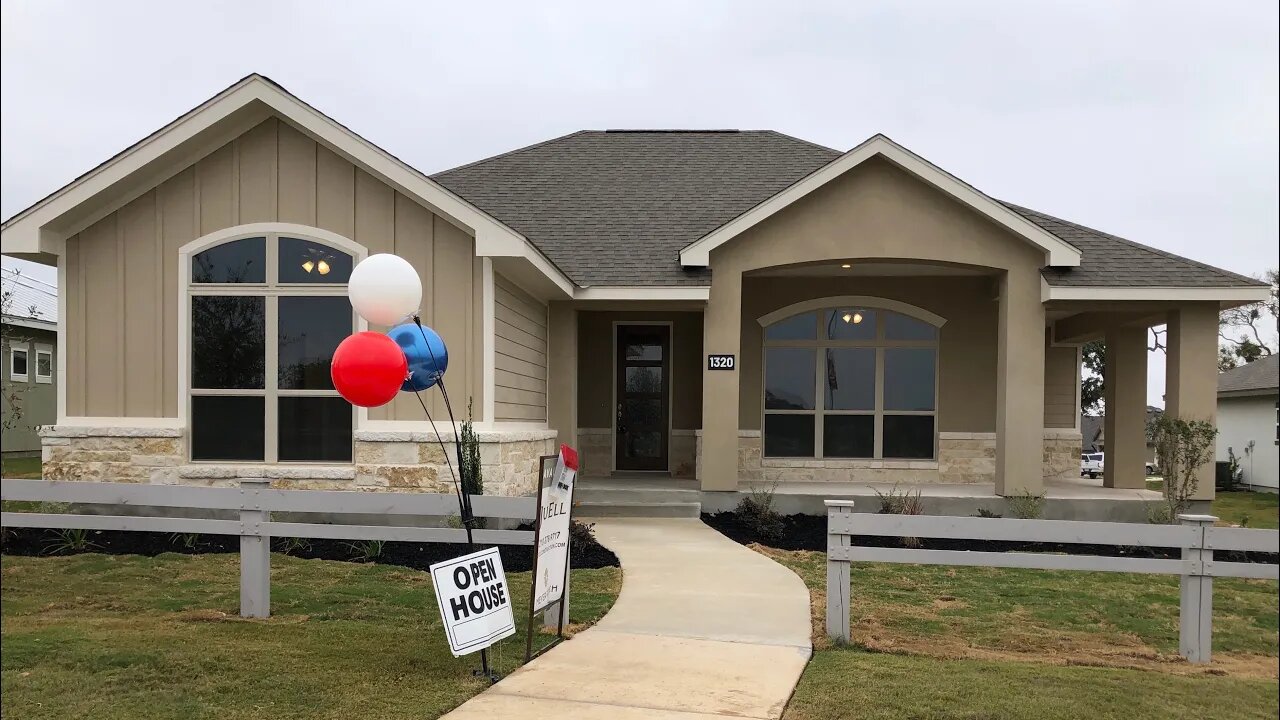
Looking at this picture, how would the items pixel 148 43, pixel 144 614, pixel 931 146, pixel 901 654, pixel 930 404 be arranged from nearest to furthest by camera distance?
pixel 148 43 → pixel 901 654 → pixel 144 614 → pixel 930 404 → pixel 931 146

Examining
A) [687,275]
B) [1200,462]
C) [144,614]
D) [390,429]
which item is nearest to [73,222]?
[390,429]

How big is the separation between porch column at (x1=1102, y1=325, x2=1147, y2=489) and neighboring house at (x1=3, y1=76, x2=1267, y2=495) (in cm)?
4

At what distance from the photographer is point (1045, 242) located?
37.7 ft

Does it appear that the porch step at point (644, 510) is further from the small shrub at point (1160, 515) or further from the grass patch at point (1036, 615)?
the small shrub at point (1160, 515)

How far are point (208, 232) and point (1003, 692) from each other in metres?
8.71

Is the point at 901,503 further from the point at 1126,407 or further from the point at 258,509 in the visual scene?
the point at 258,509

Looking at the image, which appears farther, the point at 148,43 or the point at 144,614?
the point at 144,614

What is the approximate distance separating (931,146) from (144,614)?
18491 millimetres

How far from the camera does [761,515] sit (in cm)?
1102

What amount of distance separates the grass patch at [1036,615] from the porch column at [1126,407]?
18.1 feet

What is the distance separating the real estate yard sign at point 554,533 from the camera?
17.9ft

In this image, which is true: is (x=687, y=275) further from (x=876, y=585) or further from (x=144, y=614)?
(x=144, y=614)

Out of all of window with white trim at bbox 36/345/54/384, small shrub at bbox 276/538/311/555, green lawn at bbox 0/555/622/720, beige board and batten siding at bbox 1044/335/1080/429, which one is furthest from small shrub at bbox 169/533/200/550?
beige board and batten siding at bbox 1044/335/1080/429

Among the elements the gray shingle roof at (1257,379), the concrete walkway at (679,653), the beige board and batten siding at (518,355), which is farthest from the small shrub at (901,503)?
the beige board and batten siding at (518,355)
